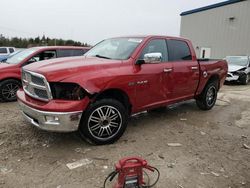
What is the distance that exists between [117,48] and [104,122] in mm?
1620

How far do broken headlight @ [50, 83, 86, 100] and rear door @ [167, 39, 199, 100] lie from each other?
6.89 feet

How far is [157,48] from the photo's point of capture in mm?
5012

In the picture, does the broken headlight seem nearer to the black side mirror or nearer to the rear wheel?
the black side mirror

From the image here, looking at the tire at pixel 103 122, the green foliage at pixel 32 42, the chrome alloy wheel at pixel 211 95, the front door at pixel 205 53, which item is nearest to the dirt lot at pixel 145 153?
the tire at pixel 103 122

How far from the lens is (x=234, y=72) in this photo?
12773 millimetres

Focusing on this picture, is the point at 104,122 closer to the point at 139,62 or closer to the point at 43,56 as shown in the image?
the point at 139,62

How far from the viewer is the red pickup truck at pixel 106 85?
11.9 ft

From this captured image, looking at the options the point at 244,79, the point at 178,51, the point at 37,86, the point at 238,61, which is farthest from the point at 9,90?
the point at 238,61

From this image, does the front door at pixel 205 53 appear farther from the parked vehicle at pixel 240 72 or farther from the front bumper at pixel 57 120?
the front bumper at pixel 57 120

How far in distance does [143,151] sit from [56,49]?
17.0 ft

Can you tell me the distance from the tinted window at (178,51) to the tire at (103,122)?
1.82 m

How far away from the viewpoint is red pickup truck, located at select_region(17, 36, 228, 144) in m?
3.63

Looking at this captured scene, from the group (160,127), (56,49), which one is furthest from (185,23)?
(160,127)

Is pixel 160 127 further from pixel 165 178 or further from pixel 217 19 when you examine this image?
pixel 217 19
